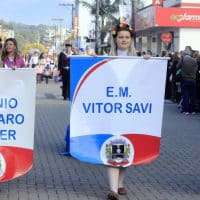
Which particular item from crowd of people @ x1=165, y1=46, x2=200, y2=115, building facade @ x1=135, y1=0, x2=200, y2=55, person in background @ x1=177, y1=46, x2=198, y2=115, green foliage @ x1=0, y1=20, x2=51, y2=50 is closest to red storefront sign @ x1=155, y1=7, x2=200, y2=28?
building facade @ x1=135, y1=0, x2=200, y2=55

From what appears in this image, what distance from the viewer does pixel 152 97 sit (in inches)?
297

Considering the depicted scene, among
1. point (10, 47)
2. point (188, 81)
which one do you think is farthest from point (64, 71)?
point (10, 47)

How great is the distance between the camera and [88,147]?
742 cm

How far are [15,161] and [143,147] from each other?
138 cm

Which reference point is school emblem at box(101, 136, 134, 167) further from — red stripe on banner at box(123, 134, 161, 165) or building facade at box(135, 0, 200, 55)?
building facade at box(135, 0, 200, 55)

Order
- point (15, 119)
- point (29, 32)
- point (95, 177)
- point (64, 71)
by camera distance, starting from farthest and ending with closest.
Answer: point (29, 32)
point (64, 71)
point (95, 177)
point (15, 119)

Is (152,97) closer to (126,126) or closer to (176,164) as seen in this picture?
(126,126)

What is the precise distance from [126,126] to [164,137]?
20.1 feet

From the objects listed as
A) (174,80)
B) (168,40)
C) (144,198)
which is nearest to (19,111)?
(144,198)

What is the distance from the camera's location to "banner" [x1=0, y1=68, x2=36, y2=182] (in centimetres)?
723

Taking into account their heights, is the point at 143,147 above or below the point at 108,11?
below

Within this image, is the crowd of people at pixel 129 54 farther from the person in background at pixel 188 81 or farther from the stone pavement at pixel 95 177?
the stone pavement at pixel 95 177

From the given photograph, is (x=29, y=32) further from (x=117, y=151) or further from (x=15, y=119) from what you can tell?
(x=15, y=119)

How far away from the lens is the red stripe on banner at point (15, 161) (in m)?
7.25
